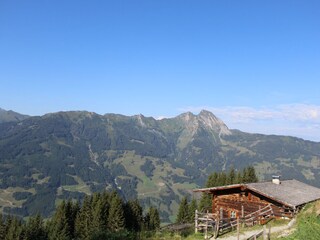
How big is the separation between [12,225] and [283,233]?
84.5m

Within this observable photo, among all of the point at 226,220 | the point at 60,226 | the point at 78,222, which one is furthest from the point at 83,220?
the point at 226,220

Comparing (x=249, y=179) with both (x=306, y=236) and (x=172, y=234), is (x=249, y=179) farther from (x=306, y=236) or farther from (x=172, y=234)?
(x=306, y=236)

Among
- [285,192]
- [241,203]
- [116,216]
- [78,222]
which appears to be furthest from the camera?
[78,222]

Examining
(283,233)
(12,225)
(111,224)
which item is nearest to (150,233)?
(283,233)

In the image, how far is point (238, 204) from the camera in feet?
140

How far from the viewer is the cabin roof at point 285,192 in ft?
124

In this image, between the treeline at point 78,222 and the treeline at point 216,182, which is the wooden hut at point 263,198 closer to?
the treeline at point 78,222

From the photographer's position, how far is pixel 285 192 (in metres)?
41.5

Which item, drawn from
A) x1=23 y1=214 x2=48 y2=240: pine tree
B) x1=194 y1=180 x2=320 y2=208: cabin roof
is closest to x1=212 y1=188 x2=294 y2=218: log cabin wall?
x1=194 y1=180 x2=320 y2=208: cabin roof

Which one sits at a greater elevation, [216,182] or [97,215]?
[216,182]

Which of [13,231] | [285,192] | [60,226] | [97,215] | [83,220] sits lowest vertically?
[13,231]

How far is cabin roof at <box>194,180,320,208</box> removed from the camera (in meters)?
37.8

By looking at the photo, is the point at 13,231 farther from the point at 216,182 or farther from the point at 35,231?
the point at 216,182

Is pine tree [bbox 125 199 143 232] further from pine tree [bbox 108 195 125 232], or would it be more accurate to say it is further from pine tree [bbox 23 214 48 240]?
pine tree [bbox 23 214 48 240]
